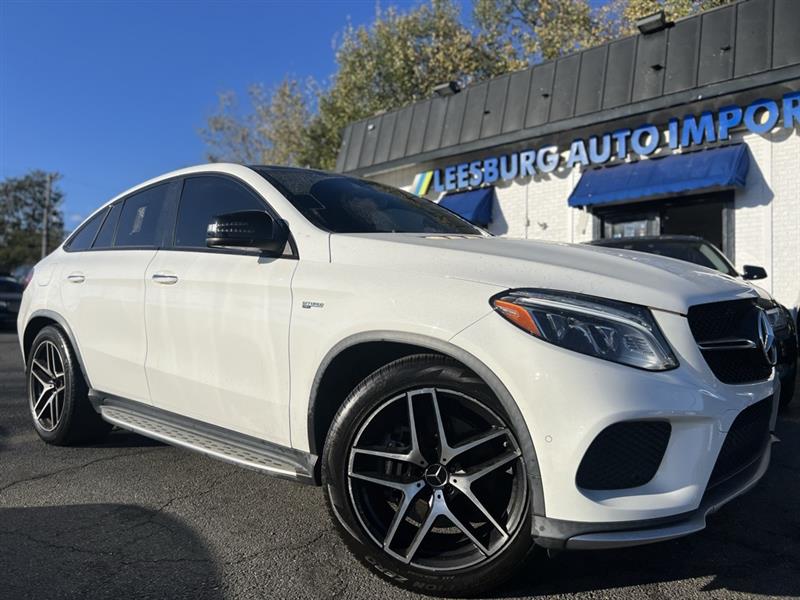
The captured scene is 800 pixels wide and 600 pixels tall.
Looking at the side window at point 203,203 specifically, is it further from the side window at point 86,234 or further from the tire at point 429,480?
the tire at point 429,480

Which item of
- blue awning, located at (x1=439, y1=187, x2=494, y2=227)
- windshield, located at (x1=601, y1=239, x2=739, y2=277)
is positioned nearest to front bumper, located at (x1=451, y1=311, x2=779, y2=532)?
windshield, located at (x1=601, y1=239, x2=739, y2=277)

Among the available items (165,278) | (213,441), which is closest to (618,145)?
(165,278)

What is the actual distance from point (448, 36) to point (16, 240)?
47581mm

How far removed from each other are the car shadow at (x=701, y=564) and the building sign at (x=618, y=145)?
28.9 feet

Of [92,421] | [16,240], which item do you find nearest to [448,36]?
[92,421]

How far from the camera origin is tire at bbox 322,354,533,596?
2039mm

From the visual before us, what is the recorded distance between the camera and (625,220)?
1197cm

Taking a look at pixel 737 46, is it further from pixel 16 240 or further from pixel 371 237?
pixel 16 240

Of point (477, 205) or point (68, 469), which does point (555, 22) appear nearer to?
point (477, 205)

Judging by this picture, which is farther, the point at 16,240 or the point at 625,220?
the point at 16,240

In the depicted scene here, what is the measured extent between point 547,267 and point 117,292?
2.49 meters

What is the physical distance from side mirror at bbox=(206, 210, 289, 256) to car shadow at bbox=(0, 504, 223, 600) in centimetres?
125

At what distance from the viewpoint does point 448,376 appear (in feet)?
6.88

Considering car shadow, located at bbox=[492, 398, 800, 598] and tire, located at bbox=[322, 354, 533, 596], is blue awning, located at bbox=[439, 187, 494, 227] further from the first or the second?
tire, located at bbox=[322, 354, 533, 596]
